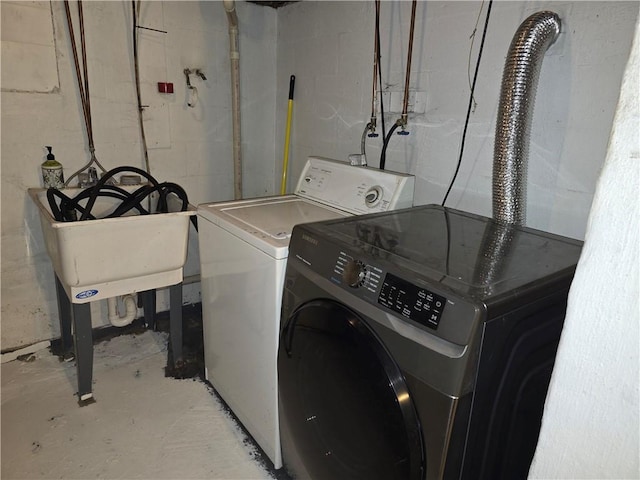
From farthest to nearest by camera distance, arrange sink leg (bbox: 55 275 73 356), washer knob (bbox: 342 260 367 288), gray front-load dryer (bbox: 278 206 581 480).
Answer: sink leg (bbox: 55 275 73 356)
washer knob (bbox: 342 260 367 288)
gray front-load dryer (bbox: 278 206 581 480)

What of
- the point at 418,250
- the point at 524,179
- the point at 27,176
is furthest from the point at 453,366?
the point at 27,176

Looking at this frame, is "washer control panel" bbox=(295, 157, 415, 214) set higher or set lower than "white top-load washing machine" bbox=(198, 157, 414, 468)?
higher

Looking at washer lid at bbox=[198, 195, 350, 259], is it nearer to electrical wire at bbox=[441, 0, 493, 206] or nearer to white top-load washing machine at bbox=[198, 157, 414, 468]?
white top-load washing machine at bbox=[198, 157, 414, 468]

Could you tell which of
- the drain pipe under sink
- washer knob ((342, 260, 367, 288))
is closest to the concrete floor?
the drain pipe under sink

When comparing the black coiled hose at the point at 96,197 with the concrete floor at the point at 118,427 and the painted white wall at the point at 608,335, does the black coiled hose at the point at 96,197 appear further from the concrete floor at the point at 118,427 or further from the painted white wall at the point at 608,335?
the painted white wall at the point at 608,335

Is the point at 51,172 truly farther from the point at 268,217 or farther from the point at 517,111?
the point at 517,111

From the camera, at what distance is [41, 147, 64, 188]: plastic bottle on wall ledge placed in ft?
6.15

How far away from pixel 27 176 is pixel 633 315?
2.22 m

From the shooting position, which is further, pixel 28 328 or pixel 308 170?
pixel 28 328

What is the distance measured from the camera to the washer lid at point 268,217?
1310 millimetres

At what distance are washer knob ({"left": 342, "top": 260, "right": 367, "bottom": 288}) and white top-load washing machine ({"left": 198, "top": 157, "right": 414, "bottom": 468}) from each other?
286mm

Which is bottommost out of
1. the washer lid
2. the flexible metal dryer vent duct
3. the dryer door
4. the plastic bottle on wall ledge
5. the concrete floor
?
the concrete floor

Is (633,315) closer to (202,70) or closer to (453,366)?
(453,366)

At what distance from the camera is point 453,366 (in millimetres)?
783
